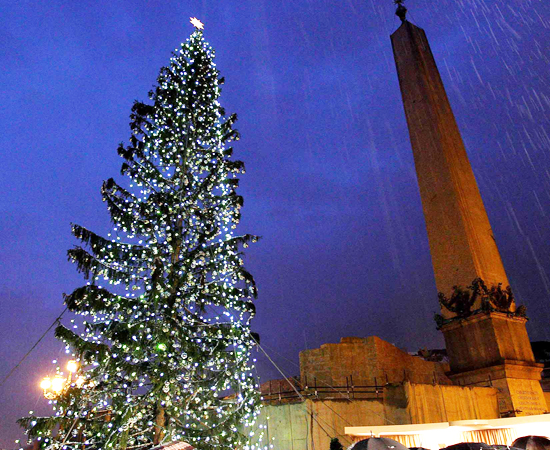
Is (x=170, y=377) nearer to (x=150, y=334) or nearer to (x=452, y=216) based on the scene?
(x=150, y=334)

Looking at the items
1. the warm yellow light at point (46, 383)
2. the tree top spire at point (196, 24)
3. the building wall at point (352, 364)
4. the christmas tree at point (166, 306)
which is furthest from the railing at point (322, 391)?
the tree top spire at point (196, 24)

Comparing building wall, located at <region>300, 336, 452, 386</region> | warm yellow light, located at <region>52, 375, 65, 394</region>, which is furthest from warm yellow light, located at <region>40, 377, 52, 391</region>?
building wall, located at <region>300, 336, 452, 386</region>

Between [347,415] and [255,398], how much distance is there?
3.46 metres

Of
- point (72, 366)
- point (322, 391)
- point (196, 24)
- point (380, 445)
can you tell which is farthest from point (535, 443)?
point (196, 24)

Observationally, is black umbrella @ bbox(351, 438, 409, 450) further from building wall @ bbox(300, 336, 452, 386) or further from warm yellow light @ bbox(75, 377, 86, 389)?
building wall @ bbox(300, 336, 452, 386)

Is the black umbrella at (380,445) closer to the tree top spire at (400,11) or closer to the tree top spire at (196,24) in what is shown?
the tree top spire at (196,24)

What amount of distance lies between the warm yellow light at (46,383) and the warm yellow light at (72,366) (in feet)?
2.40

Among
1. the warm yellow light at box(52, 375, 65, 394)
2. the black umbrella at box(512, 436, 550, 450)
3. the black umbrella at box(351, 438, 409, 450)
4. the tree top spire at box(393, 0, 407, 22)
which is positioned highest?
the tree top spire at box(393, 0, 407, 22)

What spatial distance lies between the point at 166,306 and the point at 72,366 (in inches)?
119

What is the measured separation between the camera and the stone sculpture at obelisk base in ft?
45.4

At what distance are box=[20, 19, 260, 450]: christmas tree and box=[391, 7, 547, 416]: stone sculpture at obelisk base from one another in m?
8.96

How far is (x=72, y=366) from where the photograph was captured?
973 centimetres

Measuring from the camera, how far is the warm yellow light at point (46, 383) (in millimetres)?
9844

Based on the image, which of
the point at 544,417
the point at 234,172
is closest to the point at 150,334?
the point at 234,172
